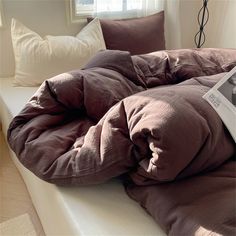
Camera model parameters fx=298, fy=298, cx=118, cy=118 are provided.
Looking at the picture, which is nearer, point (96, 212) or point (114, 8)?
point (96, 212)

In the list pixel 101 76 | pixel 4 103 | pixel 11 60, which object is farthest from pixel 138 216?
pixel 11 60

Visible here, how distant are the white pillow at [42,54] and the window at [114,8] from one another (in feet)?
1.02

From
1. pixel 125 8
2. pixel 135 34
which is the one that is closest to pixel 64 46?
pixel 135 34

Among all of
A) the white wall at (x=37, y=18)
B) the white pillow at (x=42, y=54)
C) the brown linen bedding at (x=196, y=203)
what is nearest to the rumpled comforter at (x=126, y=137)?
the brown linen bedding at (x=196, y=203)

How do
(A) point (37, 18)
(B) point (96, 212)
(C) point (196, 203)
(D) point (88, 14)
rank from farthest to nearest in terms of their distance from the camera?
(D) point (88, 14), (A) point (37, 18), (B) point (96, 212), (C) point (196, 203)

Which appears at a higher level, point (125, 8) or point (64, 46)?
point (125, 8)

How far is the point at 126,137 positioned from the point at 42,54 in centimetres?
106

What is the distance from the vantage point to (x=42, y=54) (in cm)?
165

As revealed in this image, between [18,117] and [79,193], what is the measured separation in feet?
Result: 1.27

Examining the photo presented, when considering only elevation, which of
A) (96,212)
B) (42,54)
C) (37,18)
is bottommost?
(96,212)

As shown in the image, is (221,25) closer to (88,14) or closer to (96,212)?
(88,14)

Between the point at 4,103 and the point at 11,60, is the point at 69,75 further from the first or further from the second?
the point at 11,60

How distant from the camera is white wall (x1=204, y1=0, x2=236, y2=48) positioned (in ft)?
7.63

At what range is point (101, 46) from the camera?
181 centimetres
